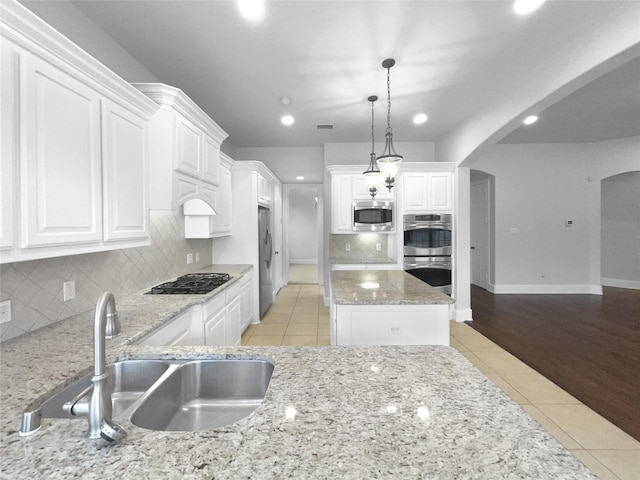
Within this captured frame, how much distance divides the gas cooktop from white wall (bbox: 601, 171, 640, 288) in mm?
8073

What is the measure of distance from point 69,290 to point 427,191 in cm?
A: 437

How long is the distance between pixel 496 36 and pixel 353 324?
2.54 m

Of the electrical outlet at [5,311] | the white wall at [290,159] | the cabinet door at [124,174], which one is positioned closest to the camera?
the electrical outlet at [5,311]

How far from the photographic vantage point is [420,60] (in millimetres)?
2707

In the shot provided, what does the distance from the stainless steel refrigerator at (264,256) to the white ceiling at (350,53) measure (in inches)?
56.1

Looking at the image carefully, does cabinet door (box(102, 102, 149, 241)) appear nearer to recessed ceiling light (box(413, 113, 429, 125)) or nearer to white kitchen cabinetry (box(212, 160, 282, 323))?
white kitchen cabinetry (box(212, 160, 282, 323))

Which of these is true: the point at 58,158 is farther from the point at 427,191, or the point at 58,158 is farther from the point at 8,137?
the point at 427,191

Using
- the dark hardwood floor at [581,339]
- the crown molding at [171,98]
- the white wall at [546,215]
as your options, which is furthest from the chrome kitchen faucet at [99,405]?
the white wall at [546,215]

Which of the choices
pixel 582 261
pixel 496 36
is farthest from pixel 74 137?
pixel 582 261

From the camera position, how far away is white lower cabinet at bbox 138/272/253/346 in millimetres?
1967

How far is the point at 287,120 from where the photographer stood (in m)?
4.14

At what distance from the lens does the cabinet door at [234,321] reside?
10.0 ft

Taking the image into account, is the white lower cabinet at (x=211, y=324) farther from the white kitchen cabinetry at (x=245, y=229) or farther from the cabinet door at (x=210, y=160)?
the cabinet door at (x=210, y=160)

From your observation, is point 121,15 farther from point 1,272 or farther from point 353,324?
point 353,324
